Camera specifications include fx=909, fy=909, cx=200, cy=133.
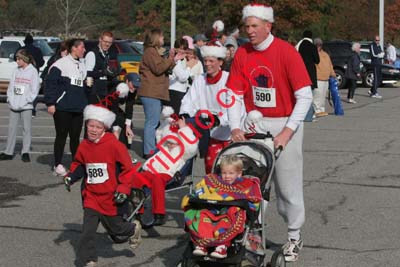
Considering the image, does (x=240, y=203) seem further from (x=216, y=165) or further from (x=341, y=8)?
(x=341, y=8)

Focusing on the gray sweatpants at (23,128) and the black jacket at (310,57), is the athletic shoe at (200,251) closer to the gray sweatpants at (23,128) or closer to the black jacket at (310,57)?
the gray sweatpants at (23,128)

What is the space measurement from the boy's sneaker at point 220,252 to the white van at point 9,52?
71.0 feet

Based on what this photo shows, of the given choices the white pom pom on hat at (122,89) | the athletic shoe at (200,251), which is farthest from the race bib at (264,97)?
the white pom pom on hat at (122,89)

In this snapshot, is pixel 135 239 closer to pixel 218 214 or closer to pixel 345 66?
pixel 218 214

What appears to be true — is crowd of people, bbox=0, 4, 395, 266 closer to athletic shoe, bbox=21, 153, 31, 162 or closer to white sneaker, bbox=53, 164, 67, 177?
white sneaker, bbox=53, 164, 67, 177

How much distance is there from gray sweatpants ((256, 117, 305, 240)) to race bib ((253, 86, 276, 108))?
0.40ft

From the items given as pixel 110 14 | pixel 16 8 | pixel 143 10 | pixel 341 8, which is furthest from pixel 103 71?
pixel 110 14

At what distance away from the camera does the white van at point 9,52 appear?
2769 centimetres

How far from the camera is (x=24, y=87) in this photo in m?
13.8

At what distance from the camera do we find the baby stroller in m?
6.52

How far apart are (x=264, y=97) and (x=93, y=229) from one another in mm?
1769

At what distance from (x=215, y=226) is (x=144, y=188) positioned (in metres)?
2.29

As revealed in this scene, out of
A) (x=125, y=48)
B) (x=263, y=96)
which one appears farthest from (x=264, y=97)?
(x=125, y=48)

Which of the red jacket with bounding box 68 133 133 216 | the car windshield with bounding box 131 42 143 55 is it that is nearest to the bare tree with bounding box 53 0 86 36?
the car windshield with bounding box 131 42 143 55
